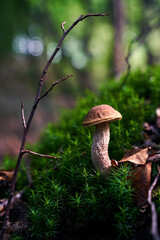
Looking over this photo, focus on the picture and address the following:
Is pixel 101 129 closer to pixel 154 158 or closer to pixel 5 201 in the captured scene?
pixel 154 158

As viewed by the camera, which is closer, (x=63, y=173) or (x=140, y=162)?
(x=140, y=162)

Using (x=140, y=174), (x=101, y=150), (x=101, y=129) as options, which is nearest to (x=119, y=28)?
(x=101, y=129)

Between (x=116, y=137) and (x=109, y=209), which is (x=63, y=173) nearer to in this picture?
(x=109, y=209)

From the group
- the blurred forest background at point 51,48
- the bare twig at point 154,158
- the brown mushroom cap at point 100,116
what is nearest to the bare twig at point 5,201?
the brown mushroom cap at point 100,116

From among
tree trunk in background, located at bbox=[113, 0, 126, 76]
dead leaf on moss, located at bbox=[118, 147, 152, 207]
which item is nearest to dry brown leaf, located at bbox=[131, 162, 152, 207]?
dead leaf on moss, located at bbox=[118, 147, 152, 207]

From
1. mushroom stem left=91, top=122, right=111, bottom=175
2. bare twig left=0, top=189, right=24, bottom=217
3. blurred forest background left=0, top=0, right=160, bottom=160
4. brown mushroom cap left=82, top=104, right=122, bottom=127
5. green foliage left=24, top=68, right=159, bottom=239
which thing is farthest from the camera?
blurred forest background left=0, top=0, right=160, bottom=160

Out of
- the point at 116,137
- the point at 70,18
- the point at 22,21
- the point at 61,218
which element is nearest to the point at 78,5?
the point at 70,18

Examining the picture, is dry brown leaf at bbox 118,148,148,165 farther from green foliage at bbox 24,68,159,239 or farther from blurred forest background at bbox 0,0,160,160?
blurred forest background at bbox 0,0,160,160

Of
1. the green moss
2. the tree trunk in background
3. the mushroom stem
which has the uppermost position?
the tree trunk in background
